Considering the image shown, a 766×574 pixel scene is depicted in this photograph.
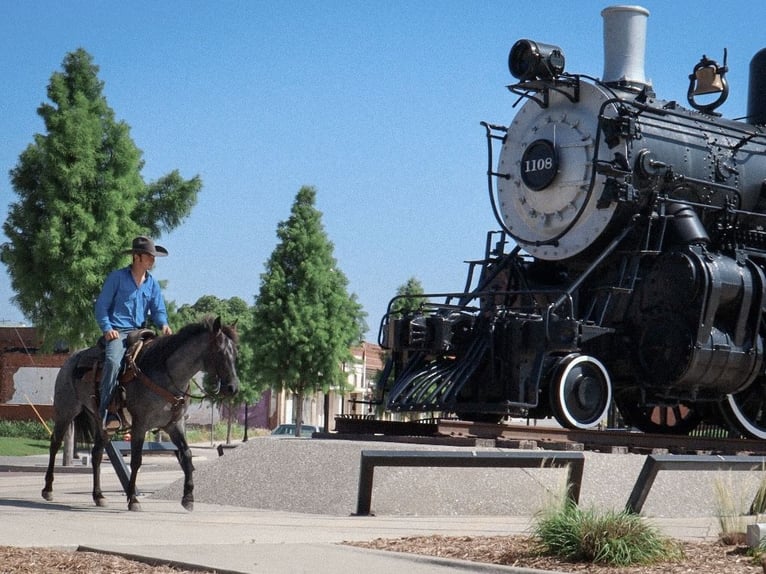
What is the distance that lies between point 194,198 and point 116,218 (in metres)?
2.03

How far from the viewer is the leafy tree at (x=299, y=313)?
146ft

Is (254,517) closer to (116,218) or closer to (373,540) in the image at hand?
(373,540)

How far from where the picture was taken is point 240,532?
29.4 ft

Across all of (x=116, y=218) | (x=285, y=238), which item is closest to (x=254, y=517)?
(x=116, y=218)

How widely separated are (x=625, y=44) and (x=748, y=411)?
16.7 ft

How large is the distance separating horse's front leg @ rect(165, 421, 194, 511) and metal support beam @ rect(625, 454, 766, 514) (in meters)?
3.88

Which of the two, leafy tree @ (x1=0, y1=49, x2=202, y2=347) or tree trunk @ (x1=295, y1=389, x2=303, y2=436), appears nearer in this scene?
leafy tree @ (x1=0, y1=49, x2=202, y2=347)

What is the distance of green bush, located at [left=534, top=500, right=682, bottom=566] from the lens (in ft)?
24.4

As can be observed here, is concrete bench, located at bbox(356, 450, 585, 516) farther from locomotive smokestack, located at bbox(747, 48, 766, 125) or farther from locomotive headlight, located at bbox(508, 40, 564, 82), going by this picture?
locomotive smokestack, located at bbox(747, 48, 766, 125)

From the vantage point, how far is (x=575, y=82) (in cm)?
1490

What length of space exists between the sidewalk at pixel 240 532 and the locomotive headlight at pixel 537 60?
614 centimetres

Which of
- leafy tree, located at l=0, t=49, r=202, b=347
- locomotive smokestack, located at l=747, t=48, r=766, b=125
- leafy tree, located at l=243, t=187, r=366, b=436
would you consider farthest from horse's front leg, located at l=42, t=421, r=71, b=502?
leafy tree, located at l=243, t=187, r=366, b=436

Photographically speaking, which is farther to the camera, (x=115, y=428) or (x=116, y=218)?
(x=116, y=218)

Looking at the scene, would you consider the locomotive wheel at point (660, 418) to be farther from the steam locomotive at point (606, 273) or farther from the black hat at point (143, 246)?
the black hat at point (143, 246)
